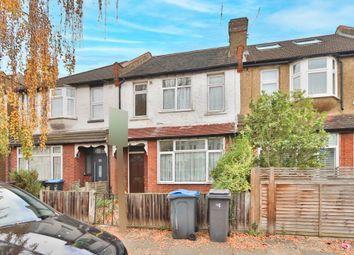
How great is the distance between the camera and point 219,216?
701cm

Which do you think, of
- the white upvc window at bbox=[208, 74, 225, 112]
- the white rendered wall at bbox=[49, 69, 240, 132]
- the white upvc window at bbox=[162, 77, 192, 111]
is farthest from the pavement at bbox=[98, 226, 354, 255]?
the white upvc window at bbox=[162, 77, 192, 111]

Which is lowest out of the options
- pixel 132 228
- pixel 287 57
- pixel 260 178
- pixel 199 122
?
pixel 132 228

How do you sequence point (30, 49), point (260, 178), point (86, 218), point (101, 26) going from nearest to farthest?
point (101, 26)
point (30, 49)
point (260, 178)
point (86, 218)

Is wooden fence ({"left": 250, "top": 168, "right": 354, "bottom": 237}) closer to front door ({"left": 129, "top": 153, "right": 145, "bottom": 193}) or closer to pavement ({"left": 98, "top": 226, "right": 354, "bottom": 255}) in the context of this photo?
pavement ({"left": 98, "top": 226, "right": 354, "bottom": 255})

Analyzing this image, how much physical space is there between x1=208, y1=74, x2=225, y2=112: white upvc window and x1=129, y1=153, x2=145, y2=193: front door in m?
4.02

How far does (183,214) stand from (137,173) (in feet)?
27.3

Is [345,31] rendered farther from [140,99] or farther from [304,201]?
[304,201]

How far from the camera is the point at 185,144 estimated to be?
1418 cm

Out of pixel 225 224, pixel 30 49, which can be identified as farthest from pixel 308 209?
pixel 30 49

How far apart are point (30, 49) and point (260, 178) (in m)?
5.83

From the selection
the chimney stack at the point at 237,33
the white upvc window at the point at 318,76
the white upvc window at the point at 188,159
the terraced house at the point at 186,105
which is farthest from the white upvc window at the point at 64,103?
the white upvc window at the point at 318,76

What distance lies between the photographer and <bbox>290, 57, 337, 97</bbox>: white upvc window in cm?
1216

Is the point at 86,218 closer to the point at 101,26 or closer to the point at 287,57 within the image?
the point at 101,26

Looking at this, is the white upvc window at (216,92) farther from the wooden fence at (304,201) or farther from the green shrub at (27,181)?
the green shrub at (27,181)
